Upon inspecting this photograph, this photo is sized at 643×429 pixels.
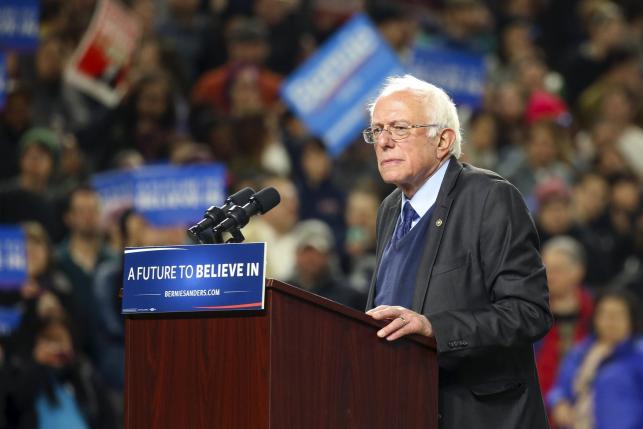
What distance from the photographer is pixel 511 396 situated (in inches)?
137

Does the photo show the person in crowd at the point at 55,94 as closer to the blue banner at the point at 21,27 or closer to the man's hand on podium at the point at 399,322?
the blue banner at the point at 21,27

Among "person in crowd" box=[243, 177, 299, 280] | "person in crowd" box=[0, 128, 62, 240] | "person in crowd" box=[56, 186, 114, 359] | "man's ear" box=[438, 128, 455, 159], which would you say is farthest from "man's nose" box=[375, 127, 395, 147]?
"person in crowd" box=[0, 128, 62, 240]

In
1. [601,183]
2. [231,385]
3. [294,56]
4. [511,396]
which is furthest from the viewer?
[294,56]

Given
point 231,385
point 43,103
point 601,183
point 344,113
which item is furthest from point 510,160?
point 231,385

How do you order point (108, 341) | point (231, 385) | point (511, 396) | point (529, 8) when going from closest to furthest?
point (231, 385)
point (511, 396)
point (108, 341)
point (529, 8)

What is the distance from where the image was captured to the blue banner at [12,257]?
7.07m

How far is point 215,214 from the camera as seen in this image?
3383 millimetres

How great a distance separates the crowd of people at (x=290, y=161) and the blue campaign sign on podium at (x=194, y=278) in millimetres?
3383

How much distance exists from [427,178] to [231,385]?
899mm

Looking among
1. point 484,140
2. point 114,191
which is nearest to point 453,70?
point 484,140

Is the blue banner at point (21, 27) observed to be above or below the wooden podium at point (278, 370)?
above

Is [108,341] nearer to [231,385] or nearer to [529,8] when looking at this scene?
[231,385]

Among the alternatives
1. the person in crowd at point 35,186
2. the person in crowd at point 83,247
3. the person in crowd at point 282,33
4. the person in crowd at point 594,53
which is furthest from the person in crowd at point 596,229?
the person in crowd at point 35,186

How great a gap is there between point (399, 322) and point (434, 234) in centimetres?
40
